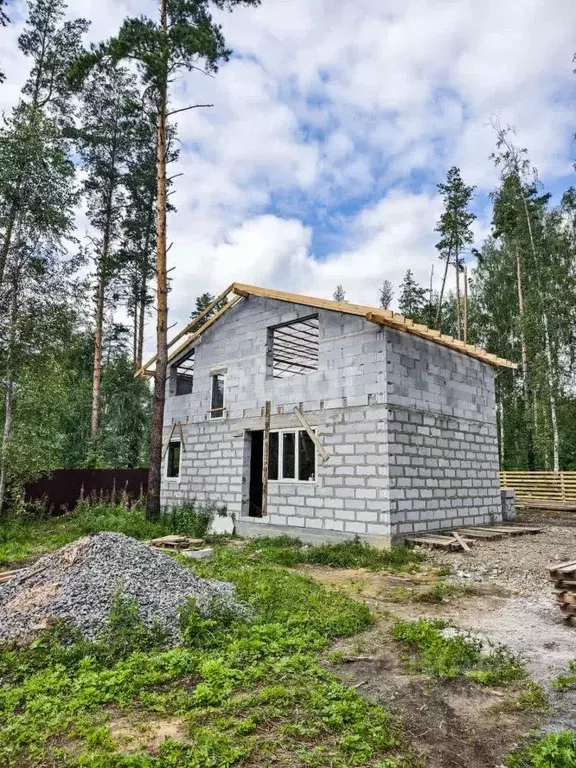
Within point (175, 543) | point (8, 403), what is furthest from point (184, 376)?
point (175, 543)

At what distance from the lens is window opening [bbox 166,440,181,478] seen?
15516 millimetres

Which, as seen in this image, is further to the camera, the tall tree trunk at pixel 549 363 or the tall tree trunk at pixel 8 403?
the tall tree trunk at pixel 549 363

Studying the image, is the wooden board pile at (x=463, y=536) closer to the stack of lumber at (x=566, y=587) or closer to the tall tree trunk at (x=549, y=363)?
the stack of lumber at (x=566, y=587)

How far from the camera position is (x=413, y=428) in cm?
1072

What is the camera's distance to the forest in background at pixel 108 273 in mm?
13461

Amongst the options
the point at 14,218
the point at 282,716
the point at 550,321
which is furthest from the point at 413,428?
the point at 550,321

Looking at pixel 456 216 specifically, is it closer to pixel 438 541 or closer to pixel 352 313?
pixel 352 313

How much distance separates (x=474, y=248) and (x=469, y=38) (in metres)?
22.2

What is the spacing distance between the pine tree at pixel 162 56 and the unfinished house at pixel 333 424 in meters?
1.61

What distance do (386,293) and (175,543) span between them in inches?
1393

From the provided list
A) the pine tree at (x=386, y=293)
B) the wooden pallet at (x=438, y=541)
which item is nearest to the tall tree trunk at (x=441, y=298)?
the pine tree at (x=386, y=293)

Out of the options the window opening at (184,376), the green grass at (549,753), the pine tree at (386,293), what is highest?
the pine tree at (386,293)

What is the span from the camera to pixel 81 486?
1727cm

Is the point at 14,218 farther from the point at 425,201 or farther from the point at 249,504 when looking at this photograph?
the point at 425,201
